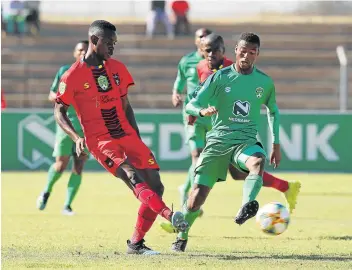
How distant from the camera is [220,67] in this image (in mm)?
12594

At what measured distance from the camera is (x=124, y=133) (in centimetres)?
995

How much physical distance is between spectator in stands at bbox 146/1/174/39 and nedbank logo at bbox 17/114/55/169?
8.94m

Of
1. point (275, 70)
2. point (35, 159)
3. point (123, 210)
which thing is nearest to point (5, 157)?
point (35, 159)

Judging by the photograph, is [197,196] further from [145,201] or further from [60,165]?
[60,165]

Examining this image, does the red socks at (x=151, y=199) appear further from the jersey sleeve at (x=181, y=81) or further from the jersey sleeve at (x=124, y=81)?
the jersey sleeve at (x=181, y=81)

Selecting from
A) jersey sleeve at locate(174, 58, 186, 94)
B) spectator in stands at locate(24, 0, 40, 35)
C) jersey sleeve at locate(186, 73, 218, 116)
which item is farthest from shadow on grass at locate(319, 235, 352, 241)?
spectator in stands at locate(24, 0, 40, 35)

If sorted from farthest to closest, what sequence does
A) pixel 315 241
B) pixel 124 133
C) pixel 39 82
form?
1. pixel 39 82
2. pixel 315 241
3. pixel 124 133

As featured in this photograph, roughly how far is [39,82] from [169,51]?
3.84m

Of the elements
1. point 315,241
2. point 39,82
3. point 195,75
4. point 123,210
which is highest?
point 195,75

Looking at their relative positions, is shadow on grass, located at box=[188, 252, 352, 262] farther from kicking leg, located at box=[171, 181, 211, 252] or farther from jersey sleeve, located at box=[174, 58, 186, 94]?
jersey sleeve, located at box=[174, 58, 186, 94]

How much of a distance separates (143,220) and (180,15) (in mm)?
21320

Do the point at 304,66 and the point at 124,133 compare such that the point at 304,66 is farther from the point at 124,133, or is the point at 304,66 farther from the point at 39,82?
the point at 124,133

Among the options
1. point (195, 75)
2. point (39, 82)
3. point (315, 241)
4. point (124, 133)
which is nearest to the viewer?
point (124, 133)

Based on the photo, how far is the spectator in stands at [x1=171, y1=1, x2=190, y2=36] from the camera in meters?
30.5
